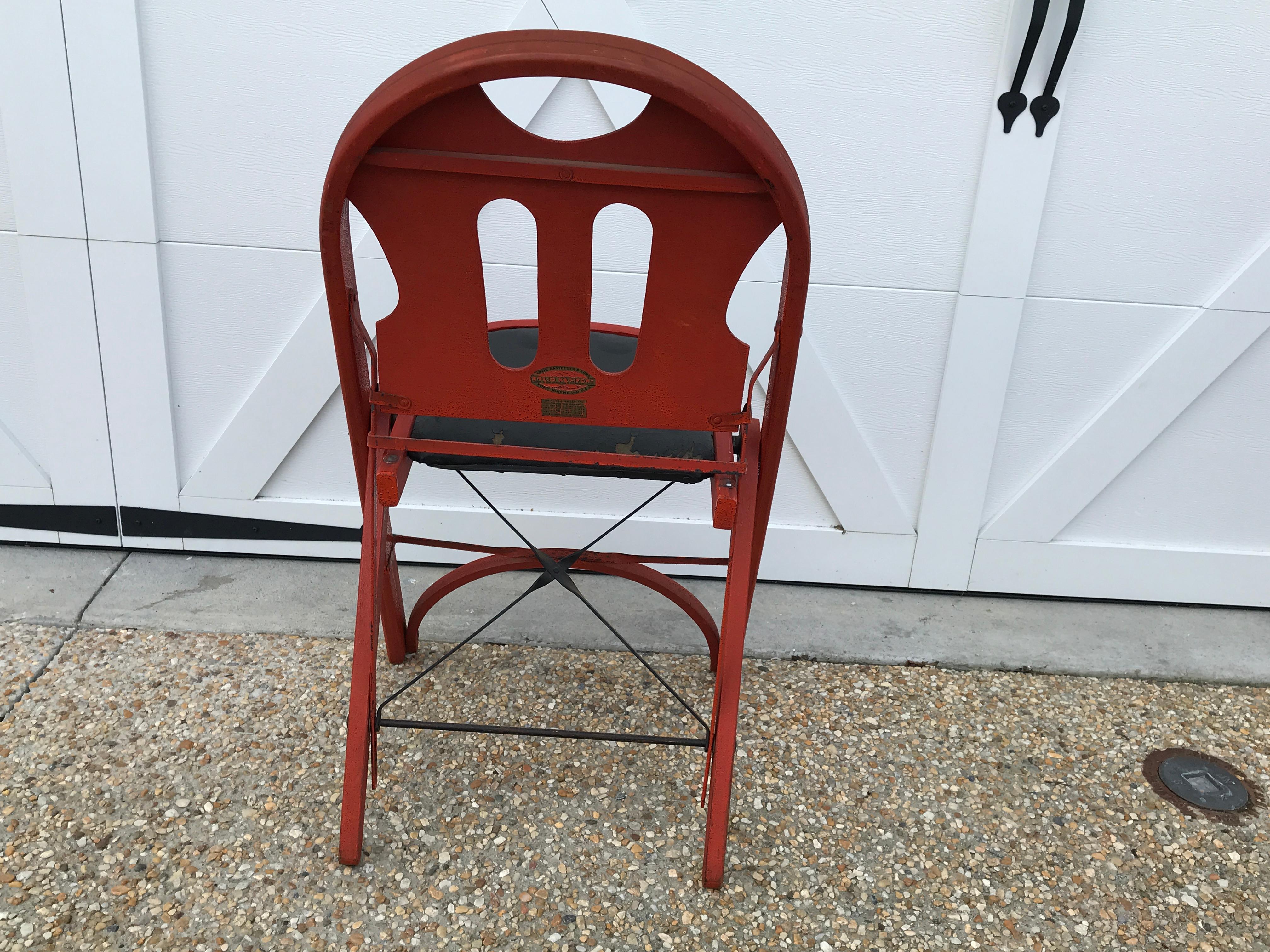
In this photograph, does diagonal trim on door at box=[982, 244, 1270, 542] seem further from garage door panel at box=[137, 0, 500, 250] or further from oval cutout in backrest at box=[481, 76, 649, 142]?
garage door panel at box=[137, 0, 500, 250]

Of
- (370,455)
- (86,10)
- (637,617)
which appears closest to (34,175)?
(86,10)

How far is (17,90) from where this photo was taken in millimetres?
2301

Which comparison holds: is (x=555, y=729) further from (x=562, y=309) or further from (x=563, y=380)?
(x=562, y=309)

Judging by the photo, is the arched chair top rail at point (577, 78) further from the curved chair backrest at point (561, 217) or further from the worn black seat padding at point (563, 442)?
the worn black seat padding at point (563, 442)

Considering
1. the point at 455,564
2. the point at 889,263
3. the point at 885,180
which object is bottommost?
the point at 455,564

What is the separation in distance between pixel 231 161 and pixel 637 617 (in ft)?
5.38

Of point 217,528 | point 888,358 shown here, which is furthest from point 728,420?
point 217,528

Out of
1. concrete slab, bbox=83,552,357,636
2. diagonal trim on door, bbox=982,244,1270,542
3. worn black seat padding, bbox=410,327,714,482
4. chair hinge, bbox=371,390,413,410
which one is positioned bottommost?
concrete slab, bbox=83,552,357,636

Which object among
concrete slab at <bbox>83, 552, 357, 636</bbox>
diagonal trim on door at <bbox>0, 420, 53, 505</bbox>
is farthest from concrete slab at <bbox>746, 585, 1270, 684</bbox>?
diagonal trim on door at <bbox>0, 420, 53, 505</bbox>

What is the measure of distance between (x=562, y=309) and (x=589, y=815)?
109cm

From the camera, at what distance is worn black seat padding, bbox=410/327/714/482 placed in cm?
162

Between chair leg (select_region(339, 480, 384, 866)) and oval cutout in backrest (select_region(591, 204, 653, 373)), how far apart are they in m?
0.97

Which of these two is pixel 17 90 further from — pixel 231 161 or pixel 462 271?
pixel 462 271

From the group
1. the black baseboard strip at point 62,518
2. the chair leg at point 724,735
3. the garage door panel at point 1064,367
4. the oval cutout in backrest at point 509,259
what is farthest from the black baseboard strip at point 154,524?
the garage door panel at point 1064,367
